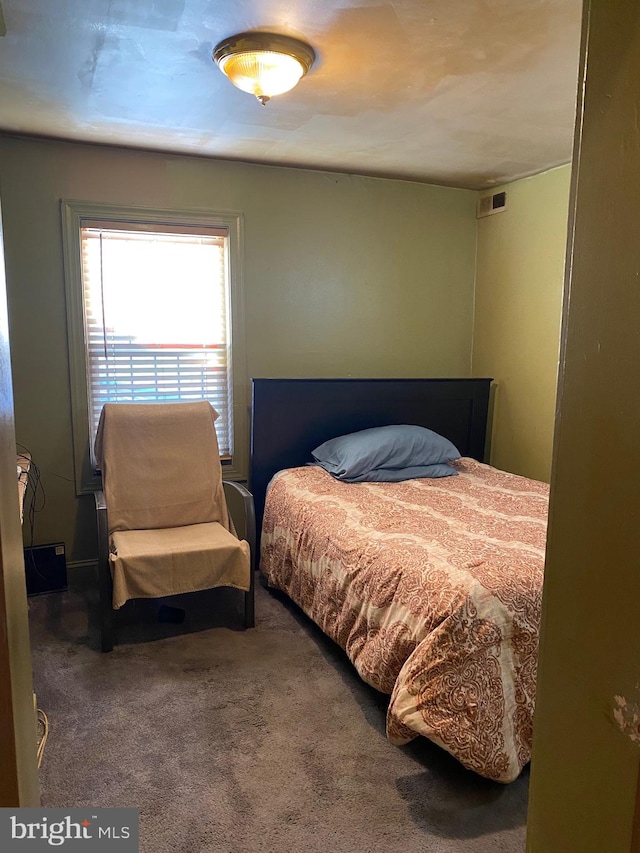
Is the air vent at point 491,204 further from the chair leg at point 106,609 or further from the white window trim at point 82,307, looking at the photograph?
the chair leg at point 106,609

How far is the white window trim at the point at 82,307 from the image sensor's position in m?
3.21

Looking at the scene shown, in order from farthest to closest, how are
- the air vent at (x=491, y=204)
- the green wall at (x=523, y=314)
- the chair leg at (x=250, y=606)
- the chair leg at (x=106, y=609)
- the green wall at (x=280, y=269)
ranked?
1. the air vent at (x=491, y=204)
2. the green wall at (x=523, y=314)
3. the green wall at (x=280, y=269)
4. the chair leg at (x=250, y=606)
5. the chair leg at (x=106, y=609)

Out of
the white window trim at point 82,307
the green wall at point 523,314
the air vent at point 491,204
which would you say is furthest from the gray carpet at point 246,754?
the air vent at point 491,204

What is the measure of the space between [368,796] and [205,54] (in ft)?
8.46

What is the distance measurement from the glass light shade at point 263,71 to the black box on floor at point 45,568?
251 centimetres

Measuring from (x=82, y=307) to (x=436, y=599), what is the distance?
8.20 feet

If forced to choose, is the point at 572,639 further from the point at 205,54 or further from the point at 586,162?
the point at 205,54

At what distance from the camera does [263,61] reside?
6.92ft

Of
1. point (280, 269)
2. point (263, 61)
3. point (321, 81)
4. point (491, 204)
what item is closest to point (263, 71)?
point (263, 61)

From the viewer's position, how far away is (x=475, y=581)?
75.6 inches

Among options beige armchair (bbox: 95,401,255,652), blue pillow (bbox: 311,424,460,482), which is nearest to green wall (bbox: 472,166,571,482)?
blue pillow (bbox: 311,424,460,482)

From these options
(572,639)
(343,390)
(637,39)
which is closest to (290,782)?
(572,639)

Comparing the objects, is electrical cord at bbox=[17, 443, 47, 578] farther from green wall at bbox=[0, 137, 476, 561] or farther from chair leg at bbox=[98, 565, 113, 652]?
chair leg at bbox=[98, 565, 113, 652]

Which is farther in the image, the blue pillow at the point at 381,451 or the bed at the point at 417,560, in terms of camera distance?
the blue pillow at the point at 381,451
